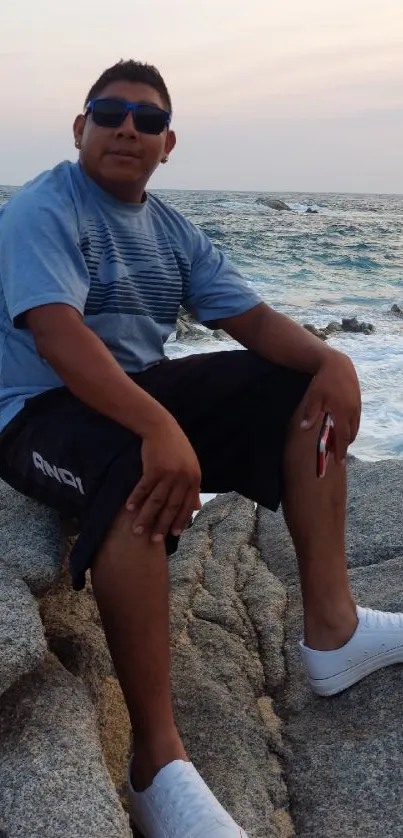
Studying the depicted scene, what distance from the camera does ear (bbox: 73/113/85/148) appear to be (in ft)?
8.32

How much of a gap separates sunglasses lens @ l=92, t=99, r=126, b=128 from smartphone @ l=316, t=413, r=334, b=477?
1.11m

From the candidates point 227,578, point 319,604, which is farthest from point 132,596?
point 227,578

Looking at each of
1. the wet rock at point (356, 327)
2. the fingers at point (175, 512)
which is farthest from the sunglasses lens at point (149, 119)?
the wet rock at point (356, 327)

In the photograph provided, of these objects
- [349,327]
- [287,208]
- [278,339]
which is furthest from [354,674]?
[287,208]

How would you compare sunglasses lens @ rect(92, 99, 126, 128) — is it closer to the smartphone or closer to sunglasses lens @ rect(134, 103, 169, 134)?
sunglasses lens @ rect(134, 103, 169, 134)

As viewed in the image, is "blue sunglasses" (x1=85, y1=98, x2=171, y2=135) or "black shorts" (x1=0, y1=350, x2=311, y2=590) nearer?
"black shorts" (x1=0, y1=350, x2=311, y2=590)

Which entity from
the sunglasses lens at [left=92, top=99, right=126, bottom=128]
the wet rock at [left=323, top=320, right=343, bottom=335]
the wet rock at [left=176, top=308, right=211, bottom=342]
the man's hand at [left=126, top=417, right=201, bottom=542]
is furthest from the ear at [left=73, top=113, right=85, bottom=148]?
the wet rock at [left=323, top=320, right=343, bottom=335]

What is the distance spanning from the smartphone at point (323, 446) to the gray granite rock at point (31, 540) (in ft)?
2.70

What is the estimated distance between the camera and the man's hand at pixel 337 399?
229 cm

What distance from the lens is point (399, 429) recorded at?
24.5 ft

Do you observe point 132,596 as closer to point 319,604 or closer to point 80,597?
point 319,604

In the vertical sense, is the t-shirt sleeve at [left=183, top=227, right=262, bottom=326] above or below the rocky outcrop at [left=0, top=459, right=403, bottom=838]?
above

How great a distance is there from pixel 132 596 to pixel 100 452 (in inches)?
13.8

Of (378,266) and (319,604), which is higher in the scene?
(319,604)
